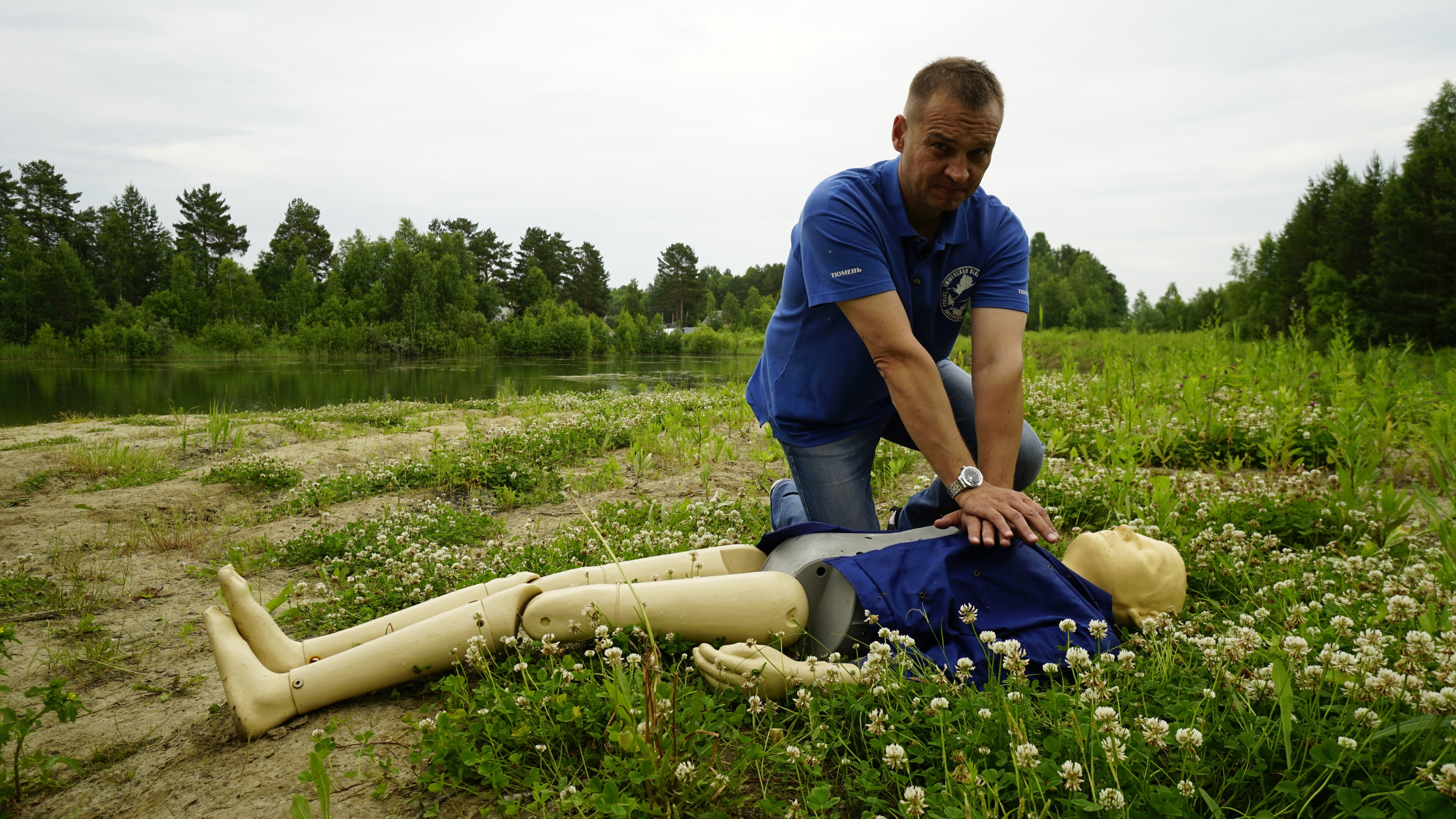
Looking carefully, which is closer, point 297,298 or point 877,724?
point 877,724

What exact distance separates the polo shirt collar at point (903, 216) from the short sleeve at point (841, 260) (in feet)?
0.66

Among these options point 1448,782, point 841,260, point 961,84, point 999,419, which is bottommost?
point 1448,782

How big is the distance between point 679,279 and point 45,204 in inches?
2475

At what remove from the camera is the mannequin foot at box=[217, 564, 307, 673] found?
253 cm

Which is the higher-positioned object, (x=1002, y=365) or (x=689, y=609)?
(x=1002, y=365)

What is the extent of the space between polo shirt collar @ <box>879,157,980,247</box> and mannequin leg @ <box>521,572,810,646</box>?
186 centimetres

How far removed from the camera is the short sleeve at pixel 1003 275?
3.60 m

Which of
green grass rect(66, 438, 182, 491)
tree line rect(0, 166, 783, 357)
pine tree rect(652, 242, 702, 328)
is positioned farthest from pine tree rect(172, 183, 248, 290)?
green grass rect(66, 438, 182, 491)

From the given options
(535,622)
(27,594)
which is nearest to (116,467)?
(27,594)

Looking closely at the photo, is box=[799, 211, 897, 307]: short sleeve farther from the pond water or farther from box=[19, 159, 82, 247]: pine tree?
box=[19, 159, 82, 247]: pine tree

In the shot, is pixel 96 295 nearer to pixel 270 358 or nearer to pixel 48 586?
pixel 270 358

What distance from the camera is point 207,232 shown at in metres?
67.2

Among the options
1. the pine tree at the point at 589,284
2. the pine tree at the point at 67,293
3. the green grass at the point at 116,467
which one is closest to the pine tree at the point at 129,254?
the pine tree at the point at 67,293

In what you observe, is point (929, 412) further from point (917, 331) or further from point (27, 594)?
point (27, 594)
